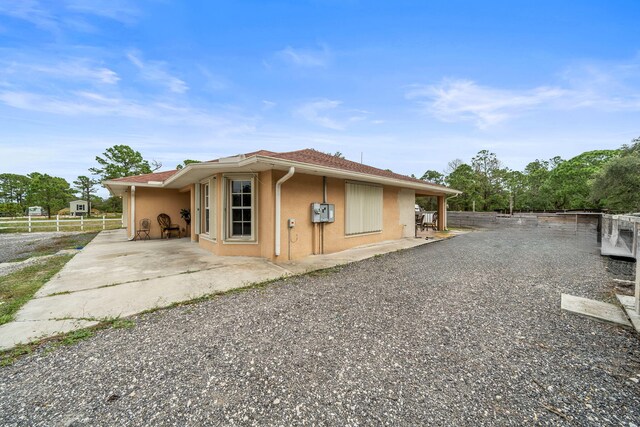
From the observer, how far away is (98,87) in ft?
32.4

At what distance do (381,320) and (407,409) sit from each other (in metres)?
1.37

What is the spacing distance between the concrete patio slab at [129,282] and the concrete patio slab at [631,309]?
456cm

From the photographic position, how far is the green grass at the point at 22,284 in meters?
3.25

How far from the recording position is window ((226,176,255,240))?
21.8 ft

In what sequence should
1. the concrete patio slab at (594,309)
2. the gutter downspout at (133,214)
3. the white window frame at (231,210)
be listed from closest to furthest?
1. the concrete patio slab at (594,309)
2. the white window frame at (231,210)
3. the gutter downspout at (133,214)

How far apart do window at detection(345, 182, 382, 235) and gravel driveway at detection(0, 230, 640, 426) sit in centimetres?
443

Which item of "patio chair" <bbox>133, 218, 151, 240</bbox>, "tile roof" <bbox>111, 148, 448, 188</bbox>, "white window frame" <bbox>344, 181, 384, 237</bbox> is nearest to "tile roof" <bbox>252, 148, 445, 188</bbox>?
"tile roof" <bbox>111, 148, 448, 188</bbox>

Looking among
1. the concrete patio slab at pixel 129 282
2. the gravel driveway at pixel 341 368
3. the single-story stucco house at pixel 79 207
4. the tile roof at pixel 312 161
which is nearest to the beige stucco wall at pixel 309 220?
the concrete patio slab at pixel 129 282

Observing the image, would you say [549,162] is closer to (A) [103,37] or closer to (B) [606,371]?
(B) [606,371]

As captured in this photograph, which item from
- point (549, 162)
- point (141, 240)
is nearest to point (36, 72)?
point (141, 240)

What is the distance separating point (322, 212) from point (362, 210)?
2.11 meters

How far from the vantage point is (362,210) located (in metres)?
8.46

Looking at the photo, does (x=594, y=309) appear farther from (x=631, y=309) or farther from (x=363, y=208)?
(x=363, y=208)

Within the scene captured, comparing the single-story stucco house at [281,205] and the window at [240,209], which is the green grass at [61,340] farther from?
the window at [240,209]
